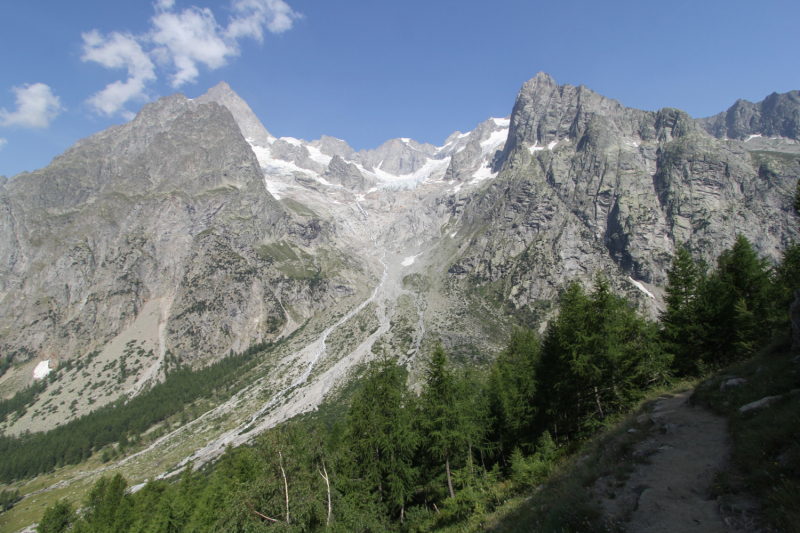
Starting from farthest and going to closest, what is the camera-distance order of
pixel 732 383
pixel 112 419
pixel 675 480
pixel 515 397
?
1. pixel 112 419
2. pixel 515 397
3. pixel 732 383
4. pixel 675 480

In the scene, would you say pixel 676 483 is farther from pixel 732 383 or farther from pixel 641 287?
pixel 641 287

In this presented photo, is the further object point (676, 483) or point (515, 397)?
point (515, 397)

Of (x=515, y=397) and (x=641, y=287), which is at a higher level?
(x=515, y=397)

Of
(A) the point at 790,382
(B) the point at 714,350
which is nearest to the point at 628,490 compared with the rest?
(A) the point at 790,382

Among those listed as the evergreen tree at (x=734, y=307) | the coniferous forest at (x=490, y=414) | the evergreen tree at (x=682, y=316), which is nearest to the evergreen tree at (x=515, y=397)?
the coniferous forest at (x=490, y=414)

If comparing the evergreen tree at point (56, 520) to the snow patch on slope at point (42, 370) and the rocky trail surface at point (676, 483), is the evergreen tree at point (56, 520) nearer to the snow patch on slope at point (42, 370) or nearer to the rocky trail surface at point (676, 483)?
the rocky trail surface at point (676, 483)

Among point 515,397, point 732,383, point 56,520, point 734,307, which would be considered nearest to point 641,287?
point 734,307

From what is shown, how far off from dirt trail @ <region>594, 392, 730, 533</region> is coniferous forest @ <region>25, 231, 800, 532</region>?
560 centimetres

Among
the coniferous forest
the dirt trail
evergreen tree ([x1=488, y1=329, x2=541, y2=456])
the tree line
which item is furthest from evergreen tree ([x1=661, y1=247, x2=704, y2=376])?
the tree line

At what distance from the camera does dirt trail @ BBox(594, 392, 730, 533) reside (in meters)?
6.89

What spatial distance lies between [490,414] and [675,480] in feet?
81.4

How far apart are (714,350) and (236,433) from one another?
11802 cm

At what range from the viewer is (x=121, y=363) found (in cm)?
17488

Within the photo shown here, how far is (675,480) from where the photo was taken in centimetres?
836
